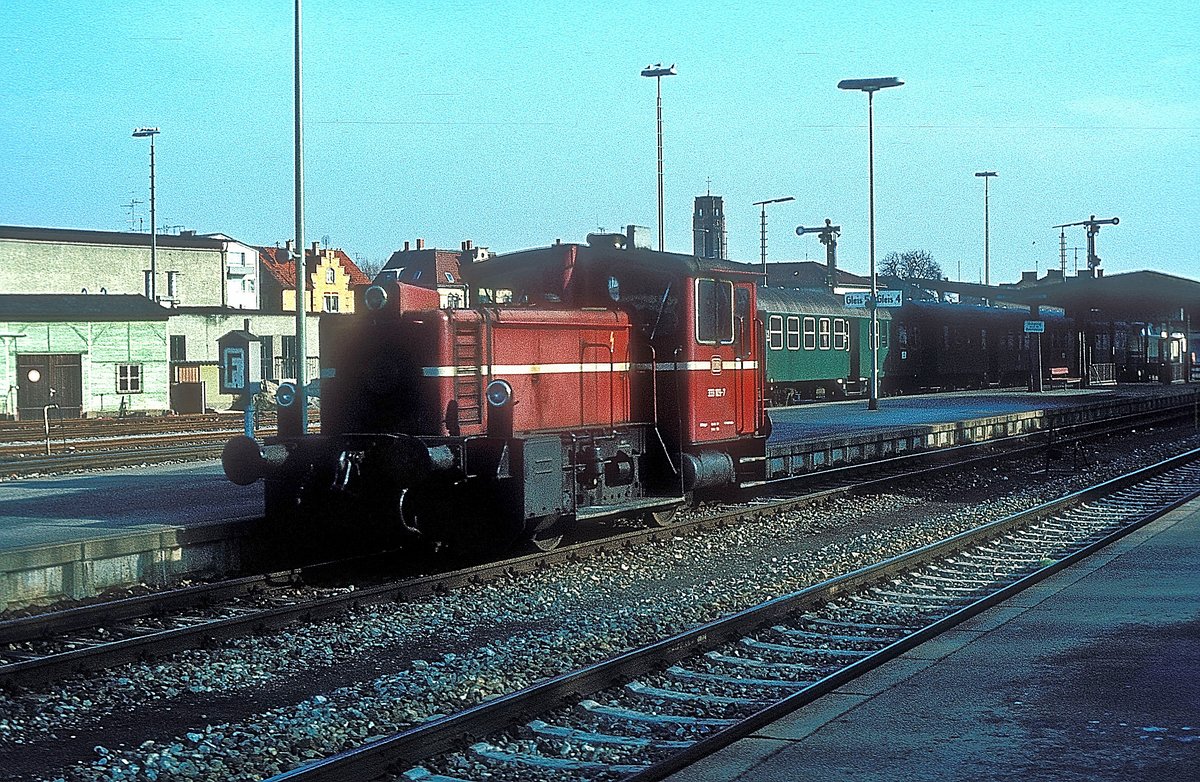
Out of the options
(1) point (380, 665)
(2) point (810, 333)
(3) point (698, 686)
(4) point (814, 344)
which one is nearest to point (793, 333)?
(2) point (810, 333)

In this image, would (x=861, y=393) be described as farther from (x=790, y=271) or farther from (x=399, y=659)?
(x=790, y=271)

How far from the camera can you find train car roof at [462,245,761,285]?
13.7 m

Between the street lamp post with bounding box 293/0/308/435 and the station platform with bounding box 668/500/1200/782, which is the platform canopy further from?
the station platform with bounding box 668/500/1200/782

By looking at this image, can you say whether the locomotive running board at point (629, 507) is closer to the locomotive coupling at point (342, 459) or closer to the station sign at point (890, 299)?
the locomotive coupling at point (342, 459)

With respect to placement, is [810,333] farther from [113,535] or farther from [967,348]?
[113,535]

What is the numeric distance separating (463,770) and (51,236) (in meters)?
57.8

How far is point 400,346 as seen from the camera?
1219 centimetres

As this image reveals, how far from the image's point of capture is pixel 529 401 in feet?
41.5

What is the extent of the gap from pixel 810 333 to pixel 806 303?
895mm

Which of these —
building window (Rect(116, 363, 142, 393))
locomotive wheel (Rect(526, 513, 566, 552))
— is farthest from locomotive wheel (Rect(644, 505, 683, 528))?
building window (Rect(116, 363, 142, 393))

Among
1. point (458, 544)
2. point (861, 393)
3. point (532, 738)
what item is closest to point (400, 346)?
point (458, 544)

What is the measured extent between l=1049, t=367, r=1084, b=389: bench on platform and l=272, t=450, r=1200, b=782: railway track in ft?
139

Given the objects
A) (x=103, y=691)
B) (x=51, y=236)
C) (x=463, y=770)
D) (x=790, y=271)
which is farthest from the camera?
(x=790, y=271)

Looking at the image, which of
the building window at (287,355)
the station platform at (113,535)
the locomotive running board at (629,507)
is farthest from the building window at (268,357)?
the locomotive running board at (629,507)
